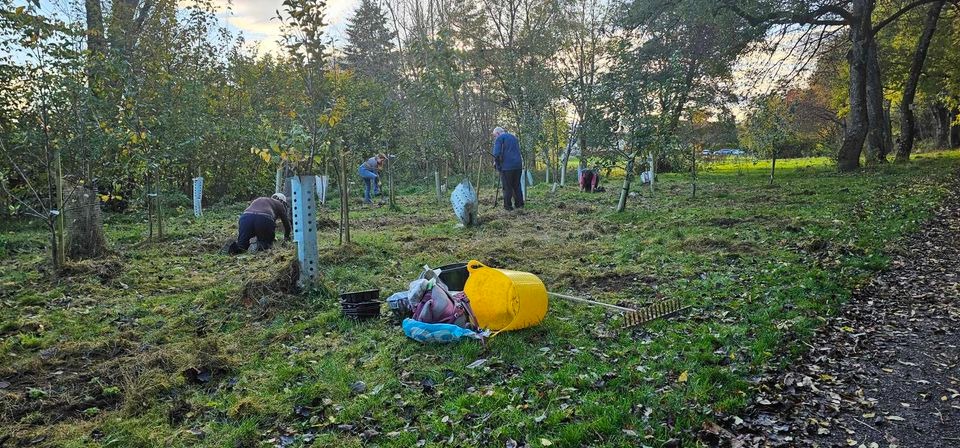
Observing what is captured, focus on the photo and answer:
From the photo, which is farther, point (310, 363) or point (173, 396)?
point (310, 363)

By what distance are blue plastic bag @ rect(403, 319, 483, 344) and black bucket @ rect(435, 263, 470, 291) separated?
0.80 metres

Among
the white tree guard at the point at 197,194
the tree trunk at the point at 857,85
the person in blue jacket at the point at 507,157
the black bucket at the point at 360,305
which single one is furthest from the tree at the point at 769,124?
the white tree guard at the point at 197,194

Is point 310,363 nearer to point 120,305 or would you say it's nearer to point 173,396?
point 173,396

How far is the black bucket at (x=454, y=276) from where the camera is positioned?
5113 mm

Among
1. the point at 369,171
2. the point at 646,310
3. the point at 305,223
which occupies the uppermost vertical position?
the point at 369,171

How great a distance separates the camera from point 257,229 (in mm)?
8195

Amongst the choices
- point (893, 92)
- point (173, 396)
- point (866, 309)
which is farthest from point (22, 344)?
point (893, 92)

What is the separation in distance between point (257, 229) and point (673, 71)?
8.84 m

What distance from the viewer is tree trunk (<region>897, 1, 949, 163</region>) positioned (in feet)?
62.7

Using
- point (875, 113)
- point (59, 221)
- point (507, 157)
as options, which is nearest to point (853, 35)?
point (875, 113)

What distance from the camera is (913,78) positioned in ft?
66.5

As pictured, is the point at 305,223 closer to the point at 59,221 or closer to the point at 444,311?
the point at 444,311

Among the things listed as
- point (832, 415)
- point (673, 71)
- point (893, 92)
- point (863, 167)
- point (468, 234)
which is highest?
point (893, 92)

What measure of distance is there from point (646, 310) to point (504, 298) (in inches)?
53.0
